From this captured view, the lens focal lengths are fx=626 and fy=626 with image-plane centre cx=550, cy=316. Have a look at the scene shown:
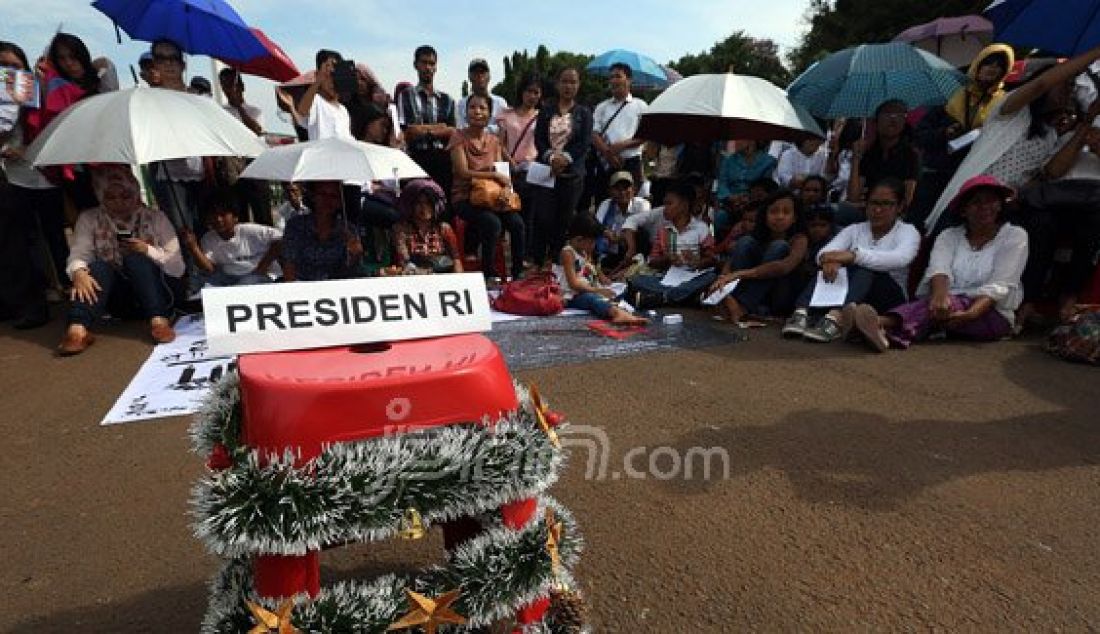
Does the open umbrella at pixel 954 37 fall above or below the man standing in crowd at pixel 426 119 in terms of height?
above

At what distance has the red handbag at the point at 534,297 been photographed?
547 centimetres

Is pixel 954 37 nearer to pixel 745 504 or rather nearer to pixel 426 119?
pixel 426 119

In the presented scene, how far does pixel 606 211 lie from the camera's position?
716cm

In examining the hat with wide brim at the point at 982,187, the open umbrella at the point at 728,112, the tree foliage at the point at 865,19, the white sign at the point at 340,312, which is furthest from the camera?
the tree foliage at the point at 865,19

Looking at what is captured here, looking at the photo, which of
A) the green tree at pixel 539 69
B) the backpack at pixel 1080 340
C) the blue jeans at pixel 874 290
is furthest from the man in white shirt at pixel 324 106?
the green tree at pixel 539 69

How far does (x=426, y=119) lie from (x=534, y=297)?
2.96 m

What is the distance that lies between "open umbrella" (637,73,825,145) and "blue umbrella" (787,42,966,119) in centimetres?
22

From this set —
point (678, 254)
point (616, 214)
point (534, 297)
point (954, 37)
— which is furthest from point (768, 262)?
point (954, 37)

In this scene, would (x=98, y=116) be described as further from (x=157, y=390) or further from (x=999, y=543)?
(x=999, y=543)

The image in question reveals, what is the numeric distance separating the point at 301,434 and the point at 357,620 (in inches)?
15.8

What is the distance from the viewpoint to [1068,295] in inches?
190

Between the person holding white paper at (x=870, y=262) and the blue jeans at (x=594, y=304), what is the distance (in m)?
1.43

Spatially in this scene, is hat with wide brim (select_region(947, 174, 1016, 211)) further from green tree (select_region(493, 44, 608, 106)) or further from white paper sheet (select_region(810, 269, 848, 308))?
green tree (select_region(493, 44, 608, 106))

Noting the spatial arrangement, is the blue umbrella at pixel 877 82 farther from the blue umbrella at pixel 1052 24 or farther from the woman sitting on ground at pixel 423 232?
the woman sitting on ground at pixel 423 232
